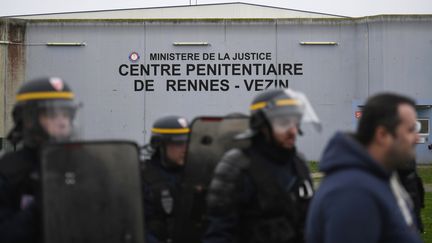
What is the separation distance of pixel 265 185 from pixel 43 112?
3.96 ft

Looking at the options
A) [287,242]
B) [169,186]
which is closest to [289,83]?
[169,186]

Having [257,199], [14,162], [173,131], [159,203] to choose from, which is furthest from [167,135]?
[14,162]

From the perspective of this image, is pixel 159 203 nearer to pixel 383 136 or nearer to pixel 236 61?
pixel 383 136

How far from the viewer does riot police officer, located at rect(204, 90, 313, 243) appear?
3551 mm

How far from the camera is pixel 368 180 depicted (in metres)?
2.71

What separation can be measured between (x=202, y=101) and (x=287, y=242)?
22552mm

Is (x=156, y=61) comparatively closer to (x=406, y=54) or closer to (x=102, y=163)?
(x=406, y=54)

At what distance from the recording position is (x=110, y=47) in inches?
1033

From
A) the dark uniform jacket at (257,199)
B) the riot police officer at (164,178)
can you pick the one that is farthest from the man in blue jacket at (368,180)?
the riot police officer at (164,178)

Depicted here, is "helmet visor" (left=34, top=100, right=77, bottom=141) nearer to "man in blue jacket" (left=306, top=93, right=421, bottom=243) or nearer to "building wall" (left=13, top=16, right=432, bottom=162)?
"man in blue jacket" (left=306, top=93, right=421, bottom=243)

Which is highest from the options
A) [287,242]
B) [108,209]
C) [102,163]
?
[102,163]

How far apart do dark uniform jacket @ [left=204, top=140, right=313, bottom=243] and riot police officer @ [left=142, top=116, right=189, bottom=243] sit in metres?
1.12

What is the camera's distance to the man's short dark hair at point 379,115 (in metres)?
2.79

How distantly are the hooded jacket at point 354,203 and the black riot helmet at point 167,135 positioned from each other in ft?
9.03
